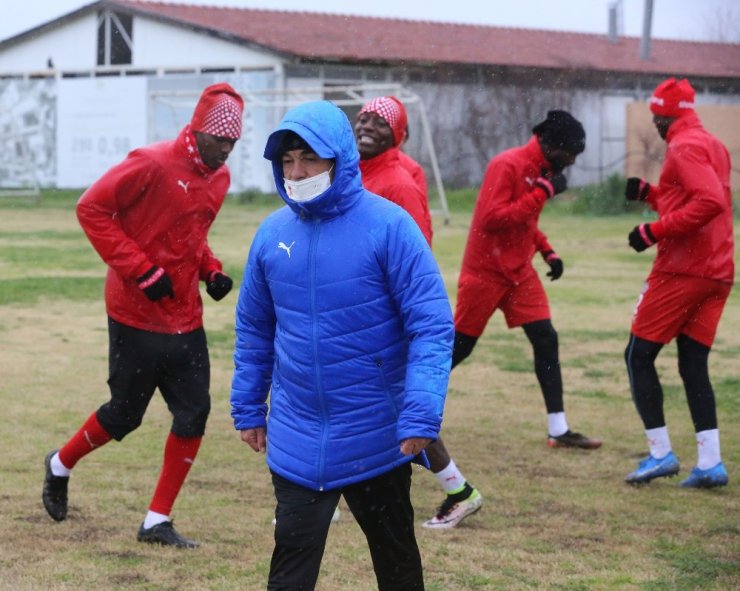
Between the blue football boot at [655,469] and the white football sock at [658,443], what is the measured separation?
0.9 inches

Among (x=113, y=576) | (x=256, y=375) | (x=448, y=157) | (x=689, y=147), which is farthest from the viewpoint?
(x=448, y=157)

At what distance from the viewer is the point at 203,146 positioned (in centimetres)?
609

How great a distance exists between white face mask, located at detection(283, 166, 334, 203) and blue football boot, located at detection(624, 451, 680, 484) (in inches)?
147

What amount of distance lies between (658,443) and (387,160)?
7.26ft

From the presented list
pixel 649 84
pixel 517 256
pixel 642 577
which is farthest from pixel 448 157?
pixel 642 577

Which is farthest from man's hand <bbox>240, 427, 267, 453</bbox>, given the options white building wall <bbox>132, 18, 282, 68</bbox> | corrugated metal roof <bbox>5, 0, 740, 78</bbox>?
white building wall <bbox>132, 18, 282, 68</bbox>

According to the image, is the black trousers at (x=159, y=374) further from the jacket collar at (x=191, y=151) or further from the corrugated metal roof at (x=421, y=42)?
the corrugated metal roof at (x=421, y=42)

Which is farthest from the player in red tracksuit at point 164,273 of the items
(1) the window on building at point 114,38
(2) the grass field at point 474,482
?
(1) the window on building at point 114,38

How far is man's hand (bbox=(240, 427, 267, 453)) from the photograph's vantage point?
447 centimetres

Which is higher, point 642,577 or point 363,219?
point 363,219

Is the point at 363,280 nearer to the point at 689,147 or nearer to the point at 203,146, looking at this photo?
the point at 203,146

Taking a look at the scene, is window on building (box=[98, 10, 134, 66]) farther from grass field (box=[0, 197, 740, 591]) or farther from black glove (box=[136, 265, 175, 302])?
black glove (box=[136, 265, 175, 302])

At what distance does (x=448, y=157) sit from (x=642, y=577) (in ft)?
113

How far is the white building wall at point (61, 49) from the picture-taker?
4184 centimetres
